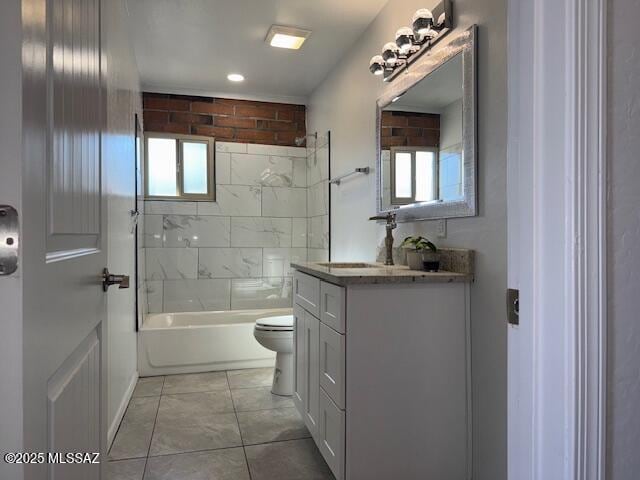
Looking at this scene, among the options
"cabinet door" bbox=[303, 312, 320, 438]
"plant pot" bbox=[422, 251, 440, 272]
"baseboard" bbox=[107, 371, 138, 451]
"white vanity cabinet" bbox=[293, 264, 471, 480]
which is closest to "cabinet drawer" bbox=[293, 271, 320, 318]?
"cabinet door" bbox=[303, 312, 320, 438]

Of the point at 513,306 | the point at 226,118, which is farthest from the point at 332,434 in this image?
the point at 226,118

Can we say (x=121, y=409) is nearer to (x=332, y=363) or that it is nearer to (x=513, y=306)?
(x=332, y=363)

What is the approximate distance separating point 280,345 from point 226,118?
94.7 inches

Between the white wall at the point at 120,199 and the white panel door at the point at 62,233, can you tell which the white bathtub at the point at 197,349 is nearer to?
the white wall at the point at 120,199

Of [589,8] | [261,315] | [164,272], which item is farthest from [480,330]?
[164,272]

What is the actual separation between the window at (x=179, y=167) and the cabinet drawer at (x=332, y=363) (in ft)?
8.69

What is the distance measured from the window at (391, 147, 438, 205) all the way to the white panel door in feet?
4.80

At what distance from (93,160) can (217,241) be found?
3165 mm

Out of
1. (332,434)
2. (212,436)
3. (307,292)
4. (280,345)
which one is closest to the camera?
(332,434)

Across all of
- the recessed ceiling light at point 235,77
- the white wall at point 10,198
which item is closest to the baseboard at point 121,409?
the white wall at point 10,198

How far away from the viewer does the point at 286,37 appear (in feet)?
9.68

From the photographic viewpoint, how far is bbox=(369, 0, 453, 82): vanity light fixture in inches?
75.1

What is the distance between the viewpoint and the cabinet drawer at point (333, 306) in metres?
1.67

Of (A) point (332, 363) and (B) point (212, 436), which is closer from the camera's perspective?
(A) point (332, 363)
